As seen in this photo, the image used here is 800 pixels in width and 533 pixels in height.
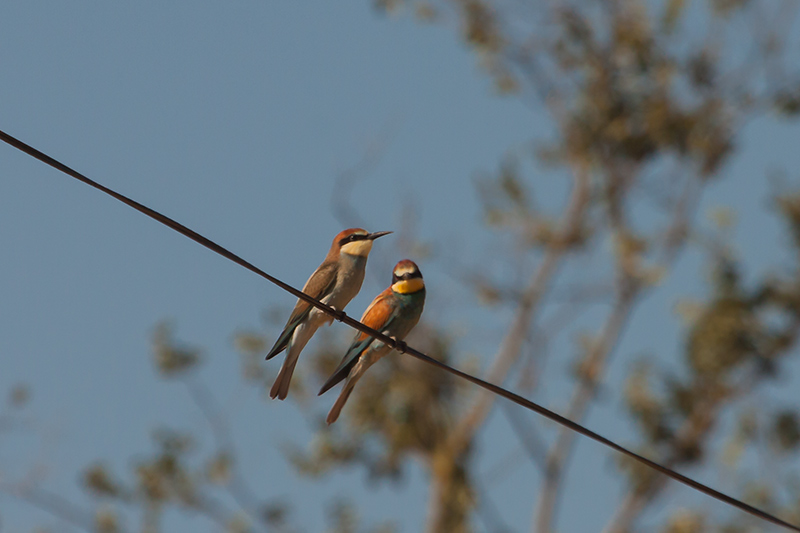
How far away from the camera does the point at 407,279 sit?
6430 millimetres

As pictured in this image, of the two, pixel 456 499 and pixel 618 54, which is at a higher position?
pixel 618 54

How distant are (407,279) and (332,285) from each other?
439 millimetres

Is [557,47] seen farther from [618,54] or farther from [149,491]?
[149,491]

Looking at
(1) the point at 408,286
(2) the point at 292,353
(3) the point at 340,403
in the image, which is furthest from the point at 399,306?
(3) the point at 340,403

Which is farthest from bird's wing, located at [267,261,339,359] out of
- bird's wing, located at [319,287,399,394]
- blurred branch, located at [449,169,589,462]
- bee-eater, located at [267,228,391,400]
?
blurred branch, located at [449,169,589,462]

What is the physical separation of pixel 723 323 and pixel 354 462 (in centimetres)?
579

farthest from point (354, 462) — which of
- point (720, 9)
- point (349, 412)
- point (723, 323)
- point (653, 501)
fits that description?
point (720, 9)

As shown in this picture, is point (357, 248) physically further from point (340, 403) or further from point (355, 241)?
point (340, 403)

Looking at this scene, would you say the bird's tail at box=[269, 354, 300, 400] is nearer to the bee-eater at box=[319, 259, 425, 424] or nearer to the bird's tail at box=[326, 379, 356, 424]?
the bird's tail at box=[326, 379, 356, 424]

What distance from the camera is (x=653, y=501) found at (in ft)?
56.1

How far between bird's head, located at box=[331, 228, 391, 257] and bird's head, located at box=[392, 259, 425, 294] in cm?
26

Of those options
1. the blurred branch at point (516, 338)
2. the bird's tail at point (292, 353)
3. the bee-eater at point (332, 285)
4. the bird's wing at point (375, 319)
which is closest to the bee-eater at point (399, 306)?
the bird's wing at point (375, 319)

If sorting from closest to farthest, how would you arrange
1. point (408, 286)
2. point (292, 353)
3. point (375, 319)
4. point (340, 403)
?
point (340, 403)
point (292, 353)
point (375, 319)
point (408, 286)

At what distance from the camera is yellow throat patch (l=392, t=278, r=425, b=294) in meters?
6.40
